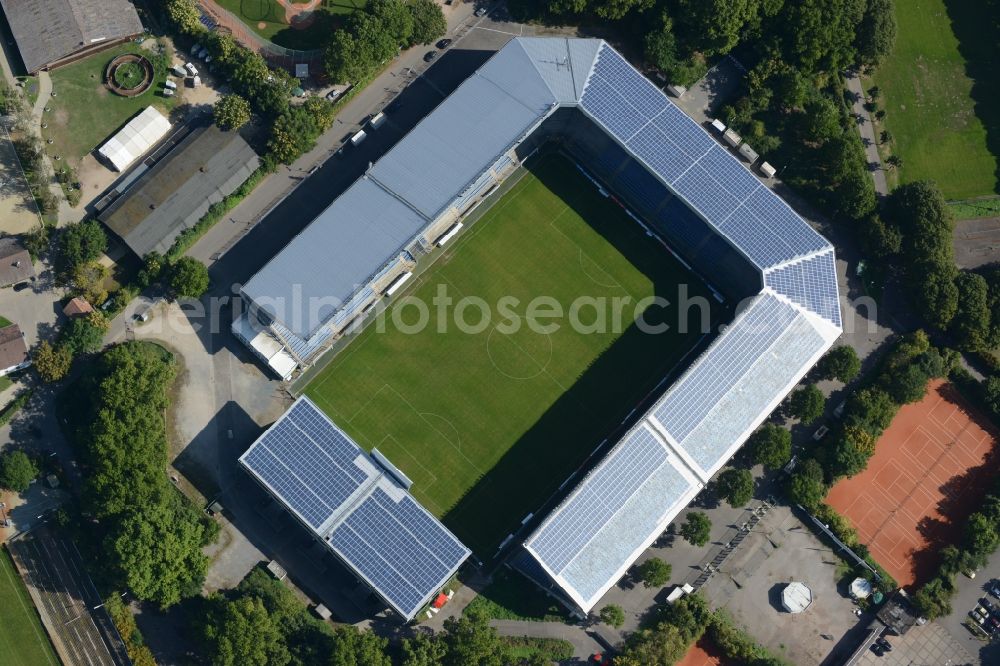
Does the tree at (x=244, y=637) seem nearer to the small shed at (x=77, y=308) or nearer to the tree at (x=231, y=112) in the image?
the small shed at (x=77, y=308)

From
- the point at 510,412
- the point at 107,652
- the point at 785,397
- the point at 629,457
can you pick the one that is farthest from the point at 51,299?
the point at 785,397

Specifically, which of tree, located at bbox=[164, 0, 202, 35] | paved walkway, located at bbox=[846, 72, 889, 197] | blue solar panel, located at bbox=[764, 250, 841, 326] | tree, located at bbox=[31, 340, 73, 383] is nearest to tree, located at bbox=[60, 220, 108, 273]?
tree, located at bbox=[31, 340, 73, 383]

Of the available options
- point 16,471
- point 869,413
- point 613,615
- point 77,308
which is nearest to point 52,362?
point 77,308

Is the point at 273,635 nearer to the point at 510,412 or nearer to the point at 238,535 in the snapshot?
the point at 238,535

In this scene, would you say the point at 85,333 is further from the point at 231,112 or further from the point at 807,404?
the point at 807,404

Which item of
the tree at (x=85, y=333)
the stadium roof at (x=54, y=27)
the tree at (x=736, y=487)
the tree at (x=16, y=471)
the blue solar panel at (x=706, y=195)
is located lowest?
the tree at (x=16, y=471)

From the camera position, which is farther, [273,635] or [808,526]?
[808,526]

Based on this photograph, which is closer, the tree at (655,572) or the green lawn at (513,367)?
the tree at (655,572)

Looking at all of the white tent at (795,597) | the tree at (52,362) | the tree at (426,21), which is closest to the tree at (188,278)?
the tree at (52,362)
